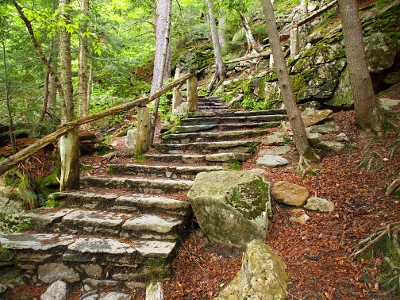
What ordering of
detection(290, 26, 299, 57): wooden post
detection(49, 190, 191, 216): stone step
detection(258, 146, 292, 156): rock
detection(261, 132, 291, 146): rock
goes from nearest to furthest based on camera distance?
1. detection(49, 190, 191, 216): stone step
2. detection(258, 146, 292, 156): rock
3. detection(261, 132, 291, 146): rock
4. detection(290, 26, 299, 57): wooden post

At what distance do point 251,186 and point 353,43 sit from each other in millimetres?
3160

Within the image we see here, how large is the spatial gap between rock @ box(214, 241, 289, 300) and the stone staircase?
844 mm

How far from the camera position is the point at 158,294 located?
2.41 metres

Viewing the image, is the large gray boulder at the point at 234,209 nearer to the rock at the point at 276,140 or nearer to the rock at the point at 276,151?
the rock at the point at 276,151

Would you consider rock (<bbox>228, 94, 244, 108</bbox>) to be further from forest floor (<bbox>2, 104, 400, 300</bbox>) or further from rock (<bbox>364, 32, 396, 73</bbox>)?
forest floor (<bbox>2, 104, 400, 300</bbox>)

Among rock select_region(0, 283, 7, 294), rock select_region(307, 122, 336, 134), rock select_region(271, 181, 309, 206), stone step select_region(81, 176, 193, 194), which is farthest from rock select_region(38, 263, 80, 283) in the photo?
rock select_region(307, 122, 336, 134)

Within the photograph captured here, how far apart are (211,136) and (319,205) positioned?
3.01 metres

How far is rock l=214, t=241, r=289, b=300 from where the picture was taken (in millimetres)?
1963

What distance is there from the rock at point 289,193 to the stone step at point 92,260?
1549 millimetres

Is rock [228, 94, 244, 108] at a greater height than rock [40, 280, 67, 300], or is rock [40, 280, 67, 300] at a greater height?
rock [228, 94, 244, 108]

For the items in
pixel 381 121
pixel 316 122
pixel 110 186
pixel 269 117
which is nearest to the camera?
pixel 381 121

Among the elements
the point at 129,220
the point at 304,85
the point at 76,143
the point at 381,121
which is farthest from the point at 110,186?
the point at 304,85

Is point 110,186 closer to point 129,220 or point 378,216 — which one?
point 129,220

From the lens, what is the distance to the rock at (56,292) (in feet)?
8.22
